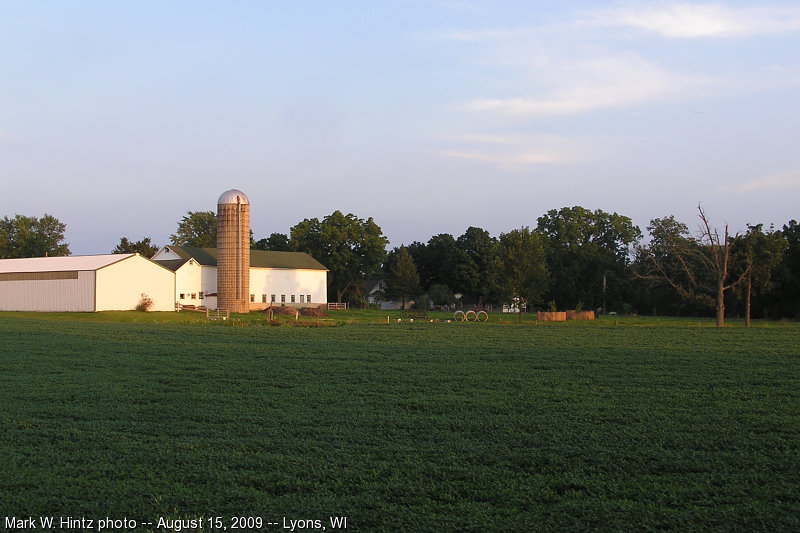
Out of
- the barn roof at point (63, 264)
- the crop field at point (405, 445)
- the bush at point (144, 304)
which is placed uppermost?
the barn roof at point (63, 264)

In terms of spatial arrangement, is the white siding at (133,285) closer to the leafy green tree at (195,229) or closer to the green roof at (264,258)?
the green roof at (264,258)

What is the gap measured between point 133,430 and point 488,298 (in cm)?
8605

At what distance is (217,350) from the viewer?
26.1 metres

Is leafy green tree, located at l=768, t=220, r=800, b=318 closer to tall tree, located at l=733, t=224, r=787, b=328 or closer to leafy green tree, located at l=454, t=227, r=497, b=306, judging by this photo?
tall tree, located at l=733, t=224, r=787, b=328

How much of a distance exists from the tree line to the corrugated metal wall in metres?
30.3

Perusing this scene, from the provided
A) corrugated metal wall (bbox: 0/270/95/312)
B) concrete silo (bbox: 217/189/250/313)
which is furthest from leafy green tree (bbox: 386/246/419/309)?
corrugated metal wall (bbox: 0/270/95/312)

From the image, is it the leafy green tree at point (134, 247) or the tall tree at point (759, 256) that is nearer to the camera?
the tall tree at point (759, 256)

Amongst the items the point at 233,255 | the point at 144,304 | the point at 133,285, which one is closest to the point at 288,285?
→ the point at 233,255

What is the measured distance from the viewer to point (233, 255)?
66312mm

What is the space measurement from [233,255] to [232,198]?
17.8ft

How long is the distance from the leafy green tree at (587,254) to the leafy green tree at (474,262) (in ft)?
26.6

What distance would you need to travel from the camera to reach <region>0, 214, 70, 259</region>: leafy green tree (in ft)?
317

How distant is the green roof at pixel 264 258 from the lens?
71.9 metres

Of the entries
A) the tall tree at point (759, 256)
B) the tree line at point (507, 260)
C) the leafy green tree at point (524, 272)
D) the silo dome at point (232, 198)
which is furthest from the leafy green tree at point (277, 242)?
the tall tree at point (759, 256)
